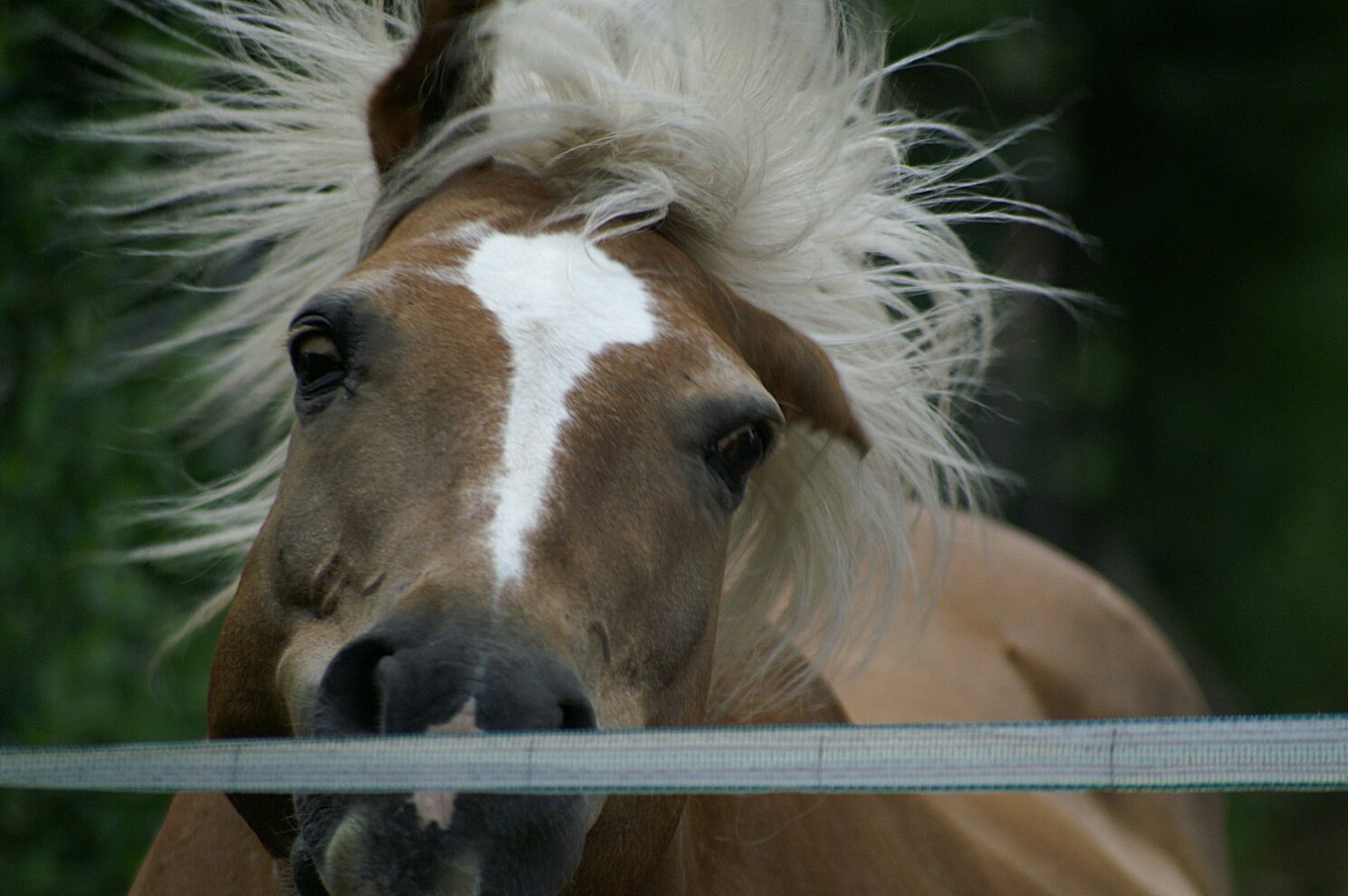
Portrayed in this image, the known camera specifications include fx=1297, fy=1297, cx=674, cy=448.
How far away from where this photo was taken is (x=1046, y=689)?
3531 millimetres

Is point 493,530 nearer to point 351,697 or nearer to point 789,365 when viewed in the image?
point 351,697

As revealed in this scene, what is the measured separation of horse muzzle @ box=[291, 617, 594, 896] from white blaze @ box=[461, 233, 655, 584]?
10cm

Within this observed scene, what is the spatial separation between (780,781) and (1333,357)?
1009 cm

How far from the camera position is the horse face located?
1.24m

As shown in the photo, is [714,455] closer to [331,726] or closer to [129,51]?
[331,726]

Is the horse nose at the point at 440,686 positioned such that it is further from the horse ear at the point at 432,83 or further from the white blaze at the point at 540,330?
the horse ear at the point at 432,83

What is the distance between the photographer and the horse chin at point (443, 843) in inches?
48.3

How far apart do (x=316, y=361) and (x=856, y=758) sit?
0.81 meters

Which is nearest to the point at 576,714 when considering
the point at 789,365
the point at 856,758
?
the point at 856,758

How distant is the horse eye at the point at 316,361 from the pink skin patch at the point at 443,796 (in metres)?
0.53

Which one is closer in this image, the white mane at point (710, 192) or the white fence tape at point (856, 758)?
the white fence tape at point (856, 758)

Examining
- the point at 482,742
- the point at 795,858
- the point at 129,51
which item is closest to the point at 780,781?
the point at 482,742

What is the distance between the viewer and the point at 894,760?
1.19 metres

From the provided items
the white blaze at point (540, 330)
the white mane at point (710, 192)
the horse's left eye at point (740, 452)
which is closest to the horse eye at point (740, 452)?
the horse's left eye at point (740, 452)
